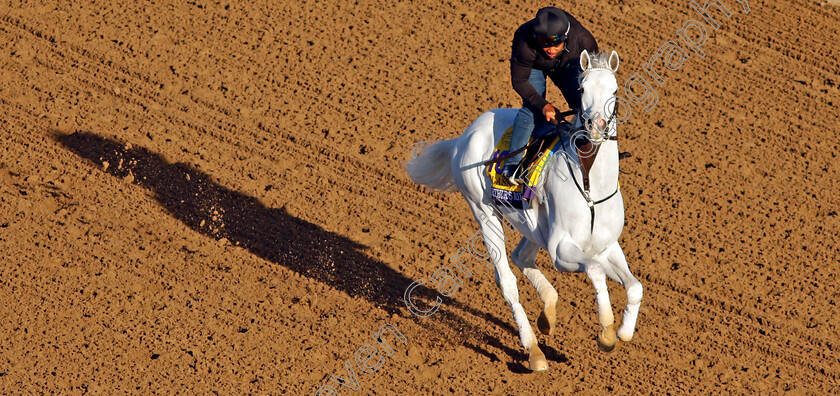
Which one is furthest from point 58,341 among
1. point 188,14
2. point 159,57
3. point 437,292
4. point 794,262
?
point 794,262

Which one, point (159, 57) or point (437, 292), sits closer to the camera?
point (437, 292)

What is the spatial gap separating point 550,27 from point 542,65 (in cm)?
66

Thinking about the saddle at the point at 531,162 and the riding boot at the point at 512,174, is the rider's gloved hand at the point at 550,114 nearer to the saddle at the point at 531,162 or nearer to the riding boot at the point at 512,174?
the saddle at the point at 531,162

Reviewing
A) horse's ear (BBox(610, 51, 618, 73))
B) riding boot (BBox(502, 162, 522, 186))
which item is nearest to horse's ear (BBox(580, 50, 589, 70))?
horse's ear (BBox(610, 51, 618, 73))

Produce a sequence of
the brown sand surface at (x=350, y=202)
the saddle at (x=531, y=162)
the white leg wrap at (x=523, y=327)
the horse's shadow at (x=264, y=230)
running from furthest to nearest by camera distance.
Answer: the horse's shadow at (x=264, y=230) < the brown sand surface at (x=350, y=202) < the white leg wrap at (x=523, y=327) < the saddle at (x=531, y=162)

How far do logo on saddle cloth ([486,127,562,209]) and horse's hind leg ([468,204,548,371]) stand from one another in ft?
1.23

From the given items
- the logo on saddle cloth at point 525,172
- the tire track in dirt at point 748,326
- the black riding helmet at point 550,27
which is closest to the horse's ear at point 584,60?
the black riding helmet at point 550,27

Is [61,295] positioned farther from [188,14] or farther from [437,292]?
[188,14]

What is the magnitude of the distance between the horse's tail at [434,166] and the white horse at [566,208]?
1 cm

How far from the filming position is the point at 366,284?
10664 mm

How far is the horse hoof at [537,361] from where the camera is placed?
9.18 metres

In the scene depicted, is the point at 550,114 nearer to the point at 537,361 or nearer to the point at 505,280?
the point at 505,280

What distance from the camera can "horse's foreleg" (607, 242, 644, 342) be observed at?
816 centimetres

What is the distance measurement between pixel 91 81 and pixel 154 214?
9.53 ft
